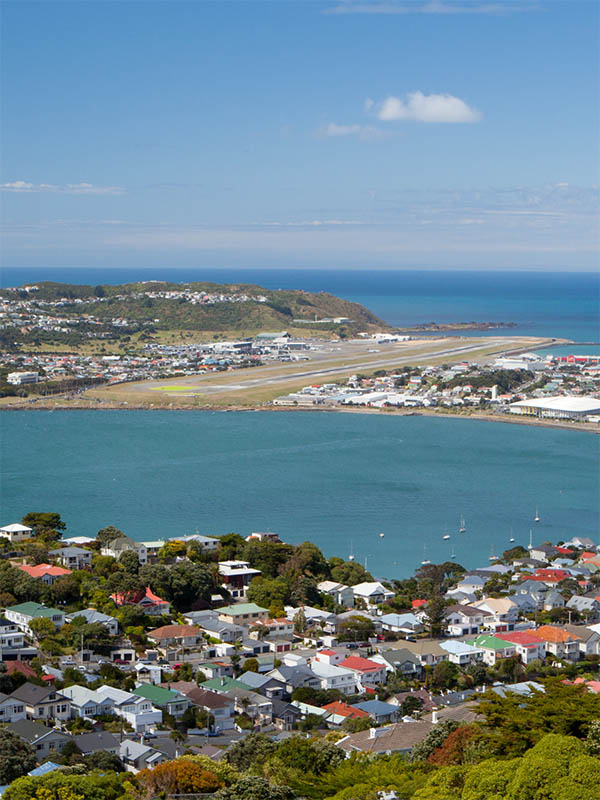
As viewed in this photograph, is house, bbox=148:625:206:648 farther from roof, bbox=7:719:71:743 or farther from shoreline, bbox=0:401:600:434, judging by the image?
shoreline, bbox=0:401:600:434

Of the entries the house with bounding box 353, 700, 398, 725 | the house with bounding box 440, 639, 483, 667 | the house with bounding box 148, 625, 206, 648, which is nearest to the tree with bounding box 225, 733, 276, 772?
the house with bounding box 353, 700, 398, 725

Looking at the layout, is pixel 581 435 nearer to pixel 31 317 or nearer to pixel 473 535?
pixel 473 535

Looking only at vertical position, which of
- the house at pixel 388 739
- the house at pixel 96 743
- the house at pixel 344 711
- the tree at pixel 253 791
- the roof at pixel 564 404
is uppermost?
the roof at pixel 564 404

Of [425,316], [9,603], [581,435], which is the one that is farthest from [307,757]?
[425,316]

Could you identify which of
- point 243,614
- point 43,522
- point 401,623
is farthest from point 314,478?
point 243,614

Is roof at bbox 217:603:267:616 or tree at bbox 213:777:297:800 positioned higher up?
tree at bbox 213:777:297:800

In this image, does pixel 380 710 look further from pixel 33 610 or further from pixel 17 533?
pixel 17 533

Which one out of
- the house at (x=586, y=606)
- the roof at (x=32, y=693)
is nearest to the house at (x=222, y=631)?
the roof at (x=32, y=693)

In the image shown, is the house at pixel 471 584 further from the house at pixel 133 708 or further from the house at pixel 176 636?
the house at pixel 133 708
